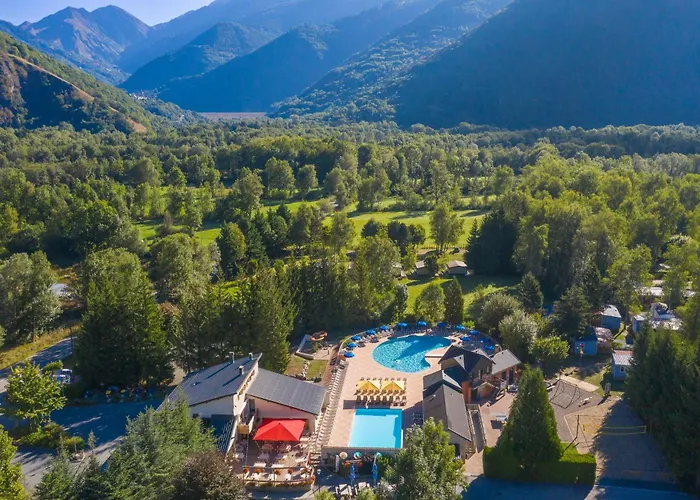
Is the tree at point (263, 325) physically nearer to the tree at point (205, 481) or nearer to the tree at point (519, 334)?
the tree at point (205, 481)

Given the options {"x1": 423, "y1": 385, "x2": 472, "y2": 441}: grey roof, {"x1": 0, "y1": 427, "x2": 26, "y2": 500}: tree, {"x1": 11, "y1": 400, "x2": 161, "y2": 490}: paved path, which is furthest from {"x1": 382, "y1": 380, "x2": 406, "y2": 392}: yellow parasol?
{"x1": 0, "y1": 427, "x2": 26, "y2": 500}: tree

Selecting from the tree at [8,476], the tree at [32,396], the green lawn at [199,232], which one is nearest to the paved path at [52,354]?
the tree at [32,396]

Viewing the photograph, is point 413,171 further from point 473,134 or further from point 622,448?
point 622,448

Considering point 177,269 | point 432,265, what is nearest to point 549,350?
point 432,265

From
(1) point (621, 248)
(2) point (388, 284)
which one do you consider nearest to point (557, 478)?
(2) point (388, 284)

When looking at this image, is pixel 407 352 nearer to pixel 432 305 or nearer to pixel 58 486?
pixel 432 305

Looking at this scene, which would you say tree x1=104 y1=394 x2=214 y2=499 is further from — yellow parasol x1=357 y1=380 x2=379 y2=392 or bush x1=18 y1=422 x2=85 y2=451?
yellow parasol x1=357 y1=380 x2=379 y2=392
